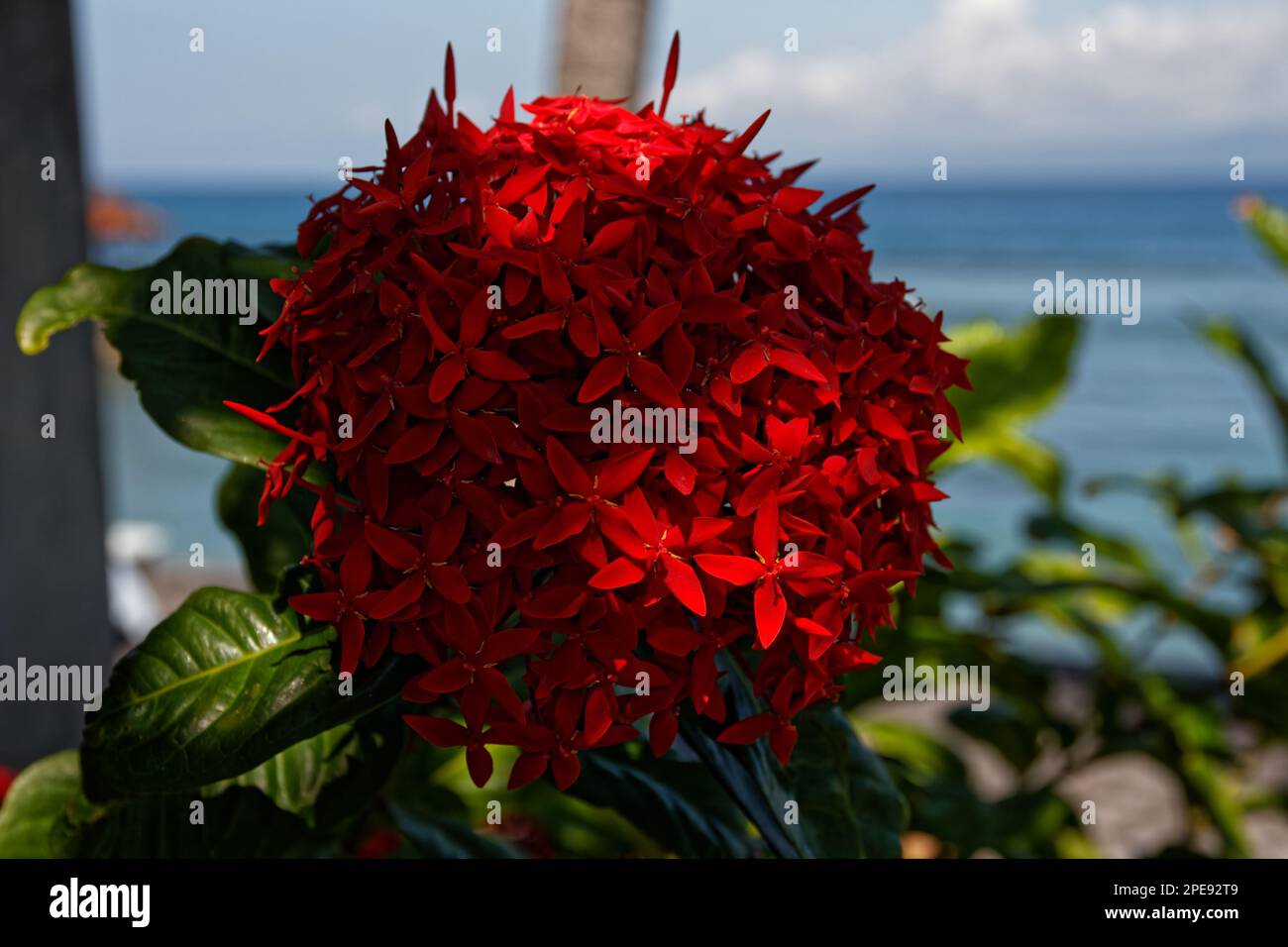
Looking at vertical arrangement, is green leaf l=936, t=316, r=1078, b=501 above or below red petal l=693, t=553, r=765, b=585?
above

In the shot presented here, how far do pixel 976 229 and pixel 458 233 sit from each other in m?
31.2

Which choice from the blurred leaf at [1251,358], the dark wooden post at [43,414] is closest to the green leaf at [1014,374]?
the blurred leaf at [1251,358]

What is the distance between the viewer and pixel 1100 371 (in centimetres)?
1778

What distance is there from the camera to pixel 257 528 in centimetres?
147

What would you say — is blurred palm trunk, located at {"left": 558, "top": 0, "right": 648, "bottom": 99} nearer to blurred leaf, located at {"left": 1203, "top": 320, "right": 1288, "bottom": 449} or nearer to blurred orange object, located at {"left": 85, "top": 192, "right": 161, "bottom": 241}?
blurred leaf, located at {"left": 1203, "top": 320, "right": 1288, "bottom": 449}

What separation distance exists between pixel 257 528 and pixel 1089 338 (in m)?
18.2

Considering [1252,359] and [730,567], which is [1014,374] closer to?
[1252,359]

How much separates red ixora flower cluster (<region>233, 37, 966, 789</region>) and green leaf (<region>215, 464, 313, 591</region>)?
1.61 ft

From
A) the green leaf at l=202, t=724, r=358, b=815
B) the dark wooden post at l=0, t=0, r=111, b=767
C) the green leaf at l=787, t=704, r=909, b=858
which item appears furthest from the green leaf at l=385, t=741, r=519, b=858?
the dark wooden post at l=0, t=0, r=111, b=767

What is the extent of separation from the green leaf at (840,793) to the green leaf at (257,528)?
26.4 inches

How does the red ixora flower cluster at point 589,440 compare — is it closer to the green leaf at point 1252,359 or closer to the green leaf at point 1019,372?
the green leaf at point 1019,372

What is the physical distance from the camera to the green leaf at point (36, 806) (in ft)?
4.23

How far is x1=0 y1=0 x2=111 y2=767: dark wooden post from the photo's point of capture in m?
2.09
